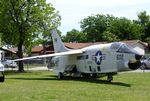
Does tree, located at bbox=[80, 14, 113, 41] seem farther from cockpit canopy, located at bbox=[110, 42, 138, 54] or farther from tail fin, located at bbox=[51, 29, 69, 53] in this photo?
cockpit canopy, located at bbox=[110, 42, 138, 54]

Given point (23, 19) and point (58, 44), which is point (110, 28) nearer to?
point (23, 19)

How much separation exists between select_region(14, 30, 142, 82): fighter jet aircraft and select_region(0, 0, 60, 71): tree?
44.3ft

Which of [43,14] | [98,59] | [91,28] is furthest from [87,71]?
[91,28]

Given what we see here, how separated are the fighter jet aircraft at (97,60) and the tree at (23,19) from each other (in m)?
13.5

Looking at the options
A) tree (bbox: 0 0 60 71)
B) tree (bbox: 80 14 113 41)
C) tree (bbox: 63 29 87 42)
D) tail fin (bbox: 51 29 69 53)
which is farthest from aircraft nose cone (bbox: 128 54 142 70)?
tree (bbox: 63 29 87 42)

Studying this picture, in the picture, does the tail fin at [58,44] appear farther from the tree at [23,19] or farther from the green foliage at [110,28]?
the green foliage at [110,28]

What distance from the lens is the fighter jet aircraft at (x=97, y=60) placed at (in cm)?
2740

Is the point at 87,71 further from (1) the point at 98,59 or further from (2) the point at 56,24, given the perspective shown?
(2) the point at 56,24

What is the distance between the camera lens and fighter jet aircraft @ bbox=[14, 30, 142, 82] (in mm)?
27398

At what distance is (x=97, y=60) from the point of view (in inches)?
1179

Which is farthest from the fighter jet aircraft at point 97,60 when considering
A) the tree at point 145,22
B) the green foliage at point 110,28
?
the tree at point 145,22

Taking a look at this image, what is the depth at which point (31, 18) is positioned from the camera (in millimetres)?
50062

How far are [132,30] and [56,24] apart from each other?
6922 centimetres

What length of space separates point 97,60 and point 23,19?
70.3ft
